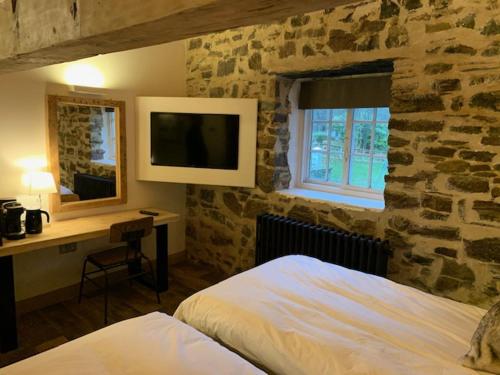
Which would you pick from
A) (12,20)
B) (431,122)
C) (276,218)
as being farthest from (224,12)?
(276,218)

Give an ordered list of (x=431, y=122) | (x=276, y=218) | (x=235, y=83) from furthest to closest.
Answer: (x=235, y=83), (x=276, y=218), (x=431, y=122)

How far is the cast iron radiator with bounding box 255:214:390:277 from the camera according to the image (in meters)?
2.74

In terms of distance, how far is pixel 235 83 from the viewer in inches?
146

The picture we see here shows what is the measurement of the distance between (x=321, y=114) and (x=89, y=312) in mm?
2798

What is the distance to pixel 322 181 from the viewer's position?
11.9ft

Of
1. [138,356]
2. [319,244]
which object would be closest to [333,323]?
[138,356]

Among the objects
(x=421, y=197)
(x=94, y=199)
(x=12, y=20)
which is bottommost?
(x=94, y=199)

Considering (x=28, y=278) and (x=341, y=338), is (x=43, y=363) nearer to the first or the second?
(x=341, y=338)

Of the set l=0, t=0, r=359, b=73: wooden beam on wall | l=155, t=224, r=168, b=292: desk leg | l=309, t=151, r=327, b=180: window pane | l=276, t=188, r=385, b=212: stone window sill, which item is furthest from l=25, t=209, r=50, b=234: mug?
l=309, t=151, r=327, b=180: window pane

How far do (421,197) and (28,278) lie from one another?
322 cm

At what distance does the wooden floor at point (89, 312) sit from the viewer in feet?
8.88

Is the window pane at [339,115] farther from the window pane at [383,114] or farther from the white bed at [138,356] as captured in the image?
the white bed at [138,356]

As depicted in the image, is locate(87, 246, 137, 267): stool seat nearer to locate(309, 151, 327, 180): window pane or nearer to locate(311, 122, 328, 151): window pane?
locate(309, 151, 327, 180): window pane

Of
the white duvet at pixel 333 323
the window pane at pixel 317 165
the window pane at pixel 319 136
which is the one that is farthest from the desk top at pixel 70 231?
the window pane at pixel 319 136
